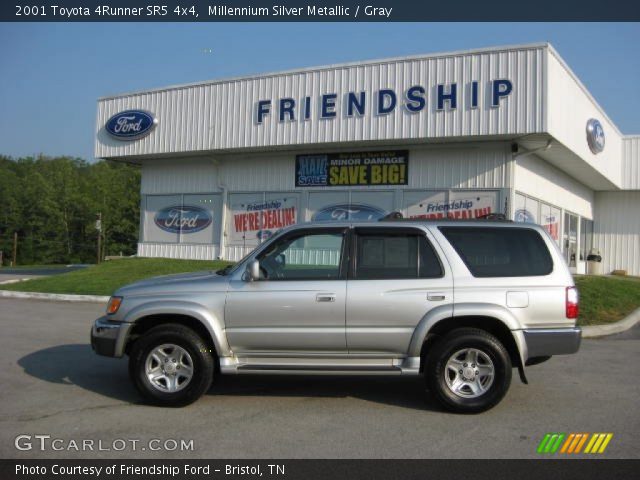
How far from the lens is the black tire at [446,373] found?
19.7 feet

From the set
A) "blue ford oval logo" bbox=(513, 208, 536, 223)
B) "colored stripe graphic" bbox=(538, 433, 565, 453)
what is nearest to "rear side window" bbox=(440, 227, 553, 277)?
"colored stripe graphic" bbox=(538, 433, 565, 453)

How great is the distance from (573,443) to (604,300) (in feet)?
31.2

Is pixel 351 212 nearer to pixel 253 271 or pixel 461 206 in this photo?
pixel 461 206

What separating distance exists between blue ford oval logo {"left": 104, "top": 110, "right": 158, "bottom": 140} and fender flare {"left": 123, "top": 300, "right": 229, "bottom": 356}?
1664 centimetres

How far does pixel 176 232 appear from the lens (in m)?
22.6

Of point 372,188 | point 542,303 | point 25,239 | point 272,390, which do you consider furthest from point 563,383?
point 25,239

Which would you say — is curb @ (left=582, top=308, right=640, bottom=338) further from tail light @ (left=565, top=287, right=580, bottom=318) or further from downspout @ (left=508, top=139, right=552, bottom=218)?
tail light @ (left=565, top=287, right=580, bottom=318)

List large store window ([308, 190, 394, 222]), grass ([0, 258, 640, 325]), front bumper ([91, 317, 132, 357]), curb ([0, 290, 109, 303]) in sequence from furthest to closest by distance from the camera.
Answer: large store window ([308, 190, 394, 222]), curb ([0, 290, 109, 303]), grass ([0, 258, 640, 325]), front bumper ([91, 317, 132, 357])

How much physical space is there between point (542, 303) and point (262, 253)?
2849 millimetres

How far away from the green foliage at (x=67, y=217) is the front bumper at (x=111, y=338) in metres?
53.8

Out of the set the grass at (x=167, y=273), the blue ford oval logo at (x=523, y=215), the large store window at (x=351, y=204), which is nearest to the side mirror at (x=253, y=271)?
the grass at (x=167, y=273)

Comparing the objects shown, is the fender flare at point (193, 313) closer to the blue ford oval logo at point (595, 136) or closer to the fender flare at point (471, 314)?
the fender flare at point (471, 314)

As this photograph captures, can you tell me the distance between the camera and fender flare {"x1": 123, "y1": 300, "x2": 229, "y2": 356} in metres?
6.15

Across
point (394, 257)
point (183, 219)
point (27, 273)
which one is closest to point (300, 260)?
point (394, 257)
